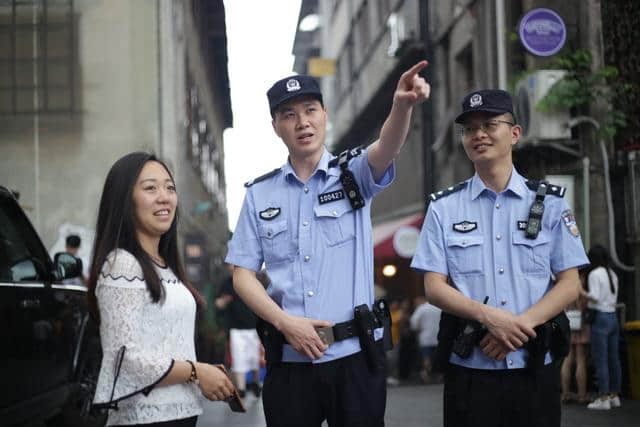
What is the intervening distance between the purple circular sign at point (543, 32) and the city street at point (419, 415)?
503 cm

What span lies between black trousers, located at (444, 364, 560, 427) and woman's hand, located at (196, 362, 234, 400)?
3.50 ft

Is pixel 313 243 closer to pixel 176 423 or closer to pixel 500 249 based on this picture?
pixel 500 249

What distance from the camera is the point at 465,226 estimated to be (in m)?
4.26

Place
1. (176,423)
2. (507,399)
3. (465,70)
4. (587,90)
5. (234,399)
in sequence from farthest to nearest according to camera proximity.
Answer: (465,70) → (587,90) → (507,399) → (234,399) → (176,423)

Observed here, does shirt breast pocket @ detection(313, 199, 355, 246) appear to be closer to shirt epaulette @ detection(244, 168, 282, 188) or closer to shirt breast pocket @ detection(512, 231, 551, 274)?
shirt epaulette @ detection(244, 168, 282, 188)

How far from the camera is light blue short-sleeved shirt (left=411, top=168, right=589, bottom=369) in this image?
13.5 ft

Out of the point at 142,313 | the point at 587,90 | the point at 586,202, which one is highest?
the point at 587,90

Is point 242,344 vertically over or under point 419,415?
over

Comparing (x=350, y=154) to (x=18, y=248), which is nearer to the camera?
(x=350, y=154)

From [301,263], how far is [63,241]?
9784 millimetres

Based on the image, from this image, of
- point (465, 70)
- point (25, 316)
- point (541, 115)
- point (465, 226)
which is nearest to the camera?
point (465, 226)

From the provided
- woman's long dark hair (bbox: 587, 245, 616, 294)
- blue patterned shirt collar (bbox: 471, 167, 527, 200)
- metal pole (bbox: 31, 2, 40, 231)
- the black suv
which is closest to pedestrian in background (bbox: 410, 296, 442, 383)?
woman's long dark hair (bbox: 587, 245, 616, 294)

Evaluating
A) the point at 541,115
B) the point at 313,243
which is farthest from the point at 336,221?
the point at 541,115

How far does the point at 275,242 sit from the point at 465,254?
818 mm
